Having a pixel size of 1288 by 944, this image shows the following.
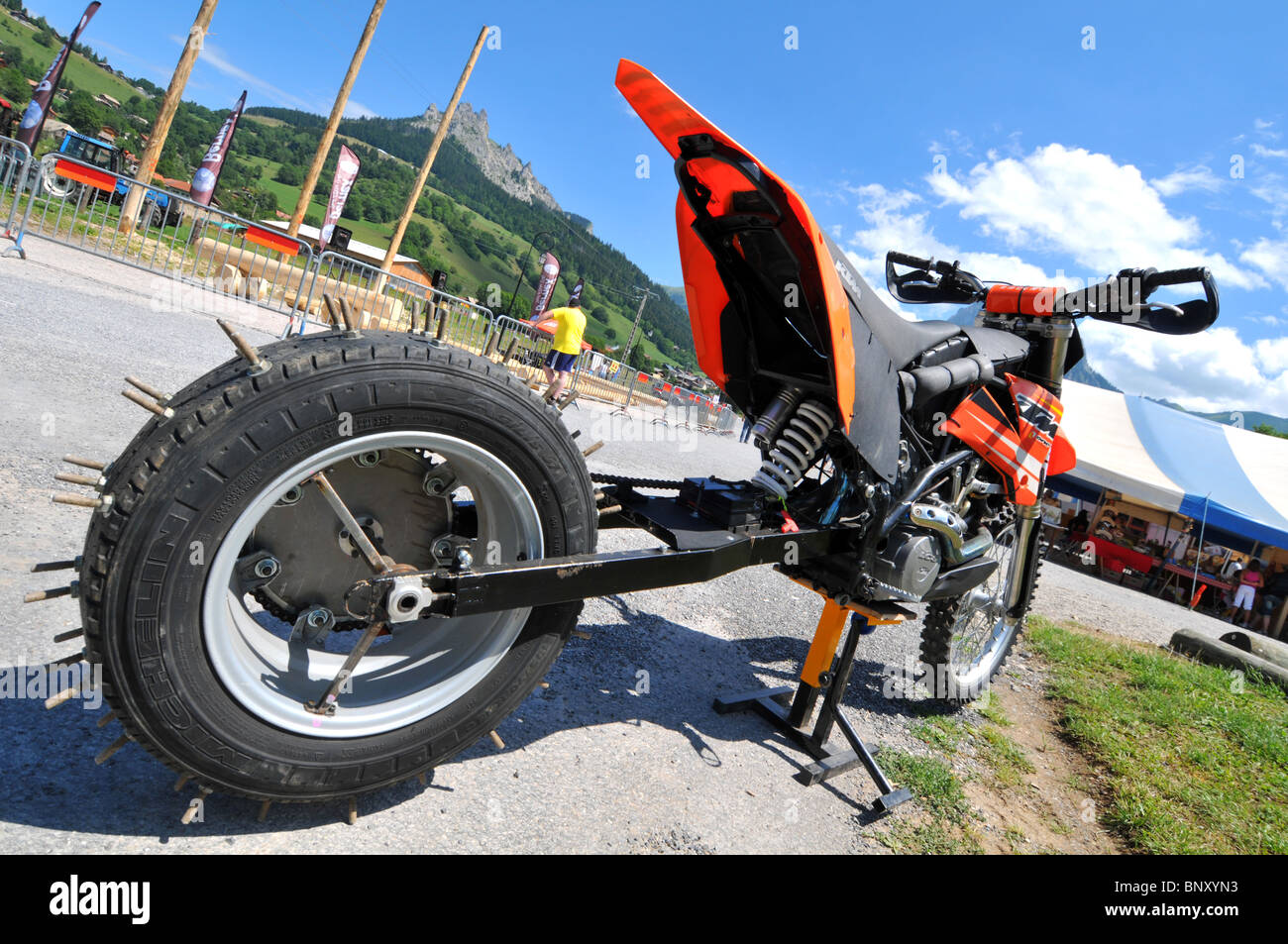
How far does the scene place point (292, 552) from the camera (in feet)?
5.98

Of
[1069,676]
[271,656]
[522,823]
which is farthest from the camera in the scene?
[1069,676]

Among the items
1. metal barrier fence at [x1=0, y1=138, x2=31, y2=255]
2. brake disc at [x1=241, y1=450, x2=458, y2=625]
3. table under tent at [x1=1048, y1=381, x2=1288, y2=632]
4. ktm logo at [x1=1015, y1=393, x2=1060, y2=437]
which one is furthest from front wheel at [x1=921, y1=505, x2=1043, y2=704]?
table under tent at [x1=1048, y1=381, x2=1288, y2=632]

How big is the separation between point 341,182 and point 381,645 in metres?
23.0

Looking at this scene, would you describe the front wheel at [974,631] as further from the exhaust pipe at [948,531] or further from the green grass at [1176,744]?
the green grass at [1176,744]

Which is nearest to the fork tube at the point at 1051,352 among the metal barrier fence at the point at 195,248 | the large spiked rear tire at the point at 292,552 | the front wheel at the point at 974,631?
the front wheel at the point at 974,631

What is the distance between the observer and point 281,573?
1827mm

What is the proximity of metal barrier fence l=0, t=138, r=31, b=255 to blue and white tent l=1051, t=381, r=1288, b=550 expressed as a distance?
18055 mm

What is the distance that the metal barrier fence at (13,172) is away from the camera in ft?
27.4

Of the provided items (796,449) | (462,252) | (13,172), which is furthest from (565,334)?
(462,252)

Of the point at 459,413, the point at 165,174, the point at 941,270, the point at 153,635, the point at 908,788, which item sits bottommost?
the point at 908,788

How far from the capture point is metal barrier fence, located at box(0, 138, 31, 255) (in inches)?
329

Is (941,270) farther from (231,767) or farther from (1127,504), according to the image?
(1127,504)
